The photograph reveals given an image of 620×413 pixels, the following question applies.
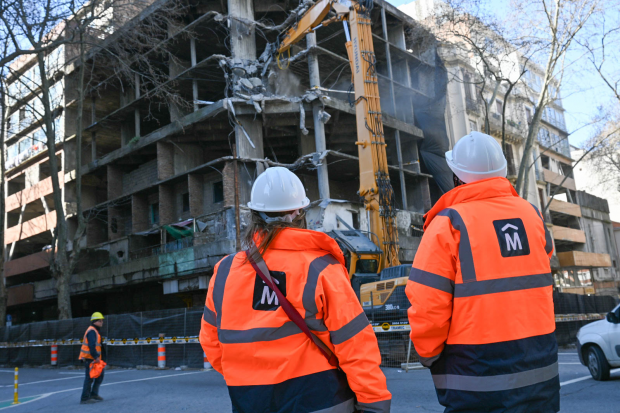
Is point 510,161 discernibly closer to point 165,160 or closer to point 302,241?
point 165,160

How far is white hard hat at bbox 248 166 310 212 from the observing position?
9.22 ft

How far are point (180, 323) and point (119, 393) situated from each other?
639 cm

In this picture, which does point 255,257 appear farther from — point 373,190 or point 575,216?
→ point 575,216

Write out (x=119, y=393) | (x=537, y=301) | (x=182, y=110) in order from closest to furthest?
(x=537, y=301)
(x=119, y=393)
(x=182, y=110)

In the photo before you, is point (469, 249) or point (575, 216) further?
point (575, 216)

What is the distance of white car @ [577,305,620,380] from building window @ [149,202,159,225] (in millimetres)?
26864

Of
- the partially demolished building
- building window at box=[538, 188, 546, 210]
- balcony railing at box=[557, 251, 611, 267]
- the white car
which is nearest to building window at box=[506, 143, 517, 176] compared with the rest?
building window at box=[538, 188, 546, 210]

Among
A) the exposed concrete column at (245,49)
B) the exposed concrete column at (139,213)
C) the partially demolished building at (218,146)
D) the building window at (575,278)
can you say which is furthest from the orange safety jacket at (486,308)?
the building window at (575,278)

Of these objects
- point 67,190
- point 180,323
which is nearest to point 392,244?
point 180,323

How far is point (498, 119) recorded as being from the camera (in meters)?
40.9

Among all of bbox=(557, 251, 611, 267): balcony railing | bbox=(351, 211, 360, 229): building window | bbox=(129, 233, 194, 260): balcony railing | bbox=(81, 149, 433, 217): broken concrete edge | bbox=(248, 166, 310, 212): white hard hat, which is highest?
bbox=(81, 149, 433, 217): broken concrete edge

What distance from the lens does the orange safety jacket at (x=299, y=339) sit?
7.77 ft

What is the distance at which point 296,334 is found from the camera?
2.45 m

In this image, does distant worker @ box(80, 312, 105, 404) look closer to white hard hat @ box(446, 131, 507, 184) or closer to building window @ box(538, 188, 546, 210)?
white hard hat @ box(446, 131, 507, 184)
